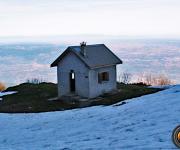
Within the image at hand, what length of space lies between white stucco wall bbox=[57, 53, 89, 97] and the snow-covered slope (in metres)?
7.80

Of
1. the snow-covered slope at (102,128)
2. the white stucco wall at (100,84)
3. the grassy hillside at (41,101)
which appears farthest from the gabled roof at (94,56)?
the snow-covered slope at (102,128)

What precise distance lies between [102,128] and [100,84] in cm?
1594

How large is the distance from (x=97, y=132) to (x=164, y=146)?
5.30 m

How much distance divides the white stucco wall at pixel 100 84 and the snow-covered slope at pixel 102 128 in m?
7.93

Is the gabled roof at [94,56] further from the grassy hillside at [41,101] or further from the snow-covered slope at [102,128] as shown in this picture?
the snow-covered slope at [102,128]

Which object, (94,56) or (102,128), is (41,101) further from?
(102,128)

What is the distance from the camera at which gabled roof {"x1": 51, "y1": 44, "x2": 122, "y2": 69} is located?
110 feet

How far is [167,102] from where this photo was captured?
2141 centimetres

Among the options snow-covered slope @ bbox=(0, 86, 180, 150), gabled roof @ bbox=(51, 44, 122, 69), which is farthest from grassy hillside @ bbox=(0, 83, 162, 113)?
snow-covered slope @ bbox=(0, 86, 180, 150)

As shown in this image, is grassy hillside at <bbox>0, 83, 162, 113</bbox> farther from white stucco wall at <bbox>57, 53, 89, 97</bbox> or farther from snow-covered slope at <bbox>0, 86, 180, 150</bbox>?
snow-covered slope at <bbox>0, 86, 180, 150</bbox>

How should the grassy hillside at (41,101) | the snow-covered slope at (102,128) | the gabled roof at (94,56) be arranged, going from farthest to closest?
the gabled roof at (94,56), the grassy hillside at (41,101), the snow-covered slope at (102,128)

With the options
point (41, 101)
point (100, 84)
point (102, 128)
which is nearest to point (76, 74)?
point (100, 84)

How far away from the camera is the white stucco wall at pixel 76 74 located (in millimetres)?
33469

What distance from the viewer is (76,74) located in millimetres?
34094
